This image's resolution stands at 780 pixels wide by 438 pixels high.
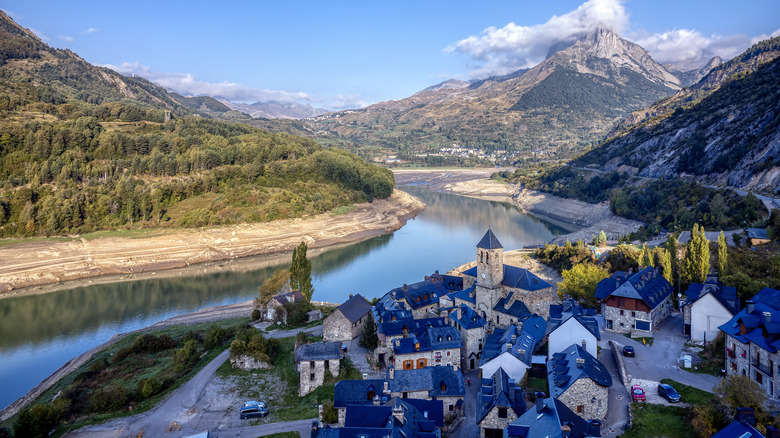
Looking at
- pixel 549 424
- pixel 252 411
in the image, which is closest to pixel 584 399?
pixel 549 424

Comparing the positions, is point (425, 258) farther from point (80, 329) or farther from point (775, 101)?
point (775, 101)

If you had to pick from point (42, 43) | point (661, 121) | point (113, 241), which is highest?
point (42, 43)

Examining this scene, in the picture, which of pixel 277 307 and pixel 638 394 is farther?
pixel 277 307

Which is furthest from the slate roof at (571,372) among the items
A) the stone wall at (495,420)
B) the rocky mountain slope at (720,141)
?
the rocky mountain slope at (720,141)

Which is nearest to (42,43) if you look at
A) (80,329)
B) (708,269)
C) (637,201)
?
(80,329)

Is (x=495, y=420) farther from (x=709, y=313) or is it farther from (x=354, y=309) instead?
(x=709, y=313)

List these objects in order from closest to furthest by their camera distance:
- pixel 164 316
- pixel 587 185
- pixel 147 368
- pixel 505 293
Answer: pixel 147 368 → pixel 505 293 → pixel 164 316 → pixel 587 185
